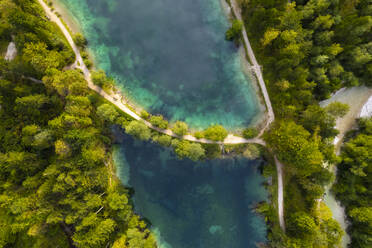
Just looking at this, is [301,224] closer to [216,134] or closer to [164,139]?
[216,134]

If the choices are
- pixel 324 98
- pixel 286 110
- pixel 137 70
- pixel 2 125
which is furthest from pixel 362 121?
pixel 2 125

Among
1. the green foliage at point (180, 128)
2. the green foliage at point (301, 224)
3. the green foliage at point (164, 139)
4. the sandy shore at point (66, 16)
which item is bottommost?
the green foliage at point (301, 224)

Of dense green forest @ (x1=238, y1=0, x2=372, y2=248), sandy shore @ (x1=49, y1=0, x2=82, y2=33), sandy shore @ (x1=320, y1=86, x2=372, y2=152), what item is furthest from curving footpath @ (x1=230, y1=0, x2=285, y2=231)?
sandy shore @ (x1=49, y1=0, x2=82, y2=33)

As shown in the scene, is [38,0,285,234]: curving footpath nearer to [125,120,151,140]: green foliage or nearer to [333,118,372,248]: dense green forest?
[125,120,151,140]: green foliage

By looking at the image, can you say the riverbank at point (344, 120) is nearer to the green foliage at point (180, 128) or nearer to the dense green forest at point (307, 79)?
the dense green forest at point (307, 79)

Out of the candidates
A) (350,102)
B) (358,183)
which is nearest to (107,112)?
(350,102)

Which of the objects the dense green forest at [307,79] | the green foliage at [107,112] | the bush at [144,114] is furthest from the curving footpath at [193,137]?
the green foliage at [107,112]
